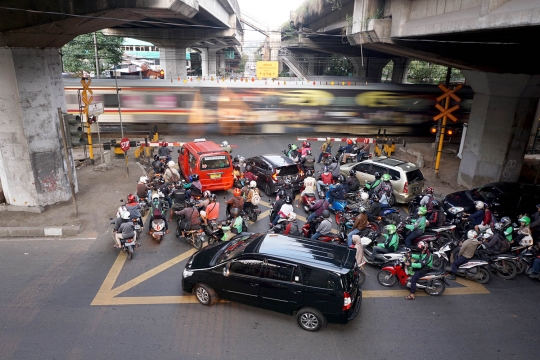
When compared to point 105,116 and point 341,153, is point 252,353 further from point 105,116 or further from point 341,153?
point 105,116

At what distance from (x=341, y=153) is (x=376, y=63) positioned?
25140 millimetres

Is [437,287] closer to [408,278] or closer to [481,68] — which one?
[408,278]

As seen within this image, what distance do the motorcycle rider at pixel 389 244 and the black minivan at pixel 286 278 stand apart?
6.05 ft

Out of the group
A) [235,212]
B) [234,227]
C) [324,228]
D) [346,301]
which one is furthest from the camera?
[235,212]

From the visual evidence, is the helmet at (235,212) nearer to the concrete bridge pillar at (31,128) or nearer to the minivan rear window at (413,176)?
the concrete bridge pillar at (31,128)

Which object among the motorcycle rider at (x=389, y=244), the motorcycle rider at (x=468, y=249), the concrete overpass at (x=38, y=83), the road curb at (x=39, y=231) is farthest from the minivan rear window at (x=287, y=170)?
the road curb at (x=39, y=231)

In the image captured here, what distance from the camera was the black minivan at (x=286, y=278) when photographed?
626 cm

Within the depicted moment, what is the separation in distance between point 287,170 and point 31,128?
7.90 m

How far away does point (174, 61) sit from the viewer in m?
31.2

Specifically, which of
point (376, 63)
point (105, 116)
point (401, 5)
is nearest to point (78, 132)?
point (401, 5)

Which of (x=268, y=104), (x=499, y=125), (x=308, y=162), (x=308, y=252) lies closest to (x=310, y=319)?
(x=308, y=252)

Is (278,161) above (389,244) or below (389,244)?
above

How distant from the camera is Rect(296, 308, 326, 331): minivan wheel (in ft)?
21.0

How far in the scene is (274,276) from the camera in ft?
21.6
